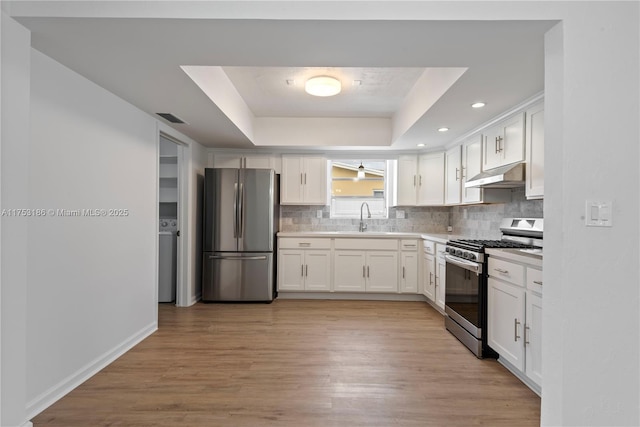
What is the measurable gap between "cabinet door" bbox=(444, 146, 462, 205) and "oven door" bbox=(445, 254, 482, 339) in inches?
38.5

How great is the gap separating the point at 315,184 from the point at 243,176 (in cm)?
102

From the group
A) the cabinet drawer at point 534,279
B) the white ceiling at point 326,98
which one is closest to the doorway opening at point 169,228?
the white ceiling at point 326,98

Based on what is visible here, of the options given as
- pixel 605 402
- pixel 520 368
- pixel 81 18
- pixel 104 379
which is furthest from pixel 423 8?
pixel 104 379

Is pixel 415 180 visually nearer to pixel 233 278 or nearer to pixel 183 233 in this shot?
pixel 233 278

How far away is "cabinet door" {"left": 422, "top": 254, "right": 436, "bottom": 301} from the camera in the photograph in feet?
12.9

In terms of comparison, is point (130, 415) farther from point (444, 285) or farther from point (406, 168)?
point (406, 168)

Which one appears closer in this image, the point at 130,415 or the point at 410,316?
the point at 130,415

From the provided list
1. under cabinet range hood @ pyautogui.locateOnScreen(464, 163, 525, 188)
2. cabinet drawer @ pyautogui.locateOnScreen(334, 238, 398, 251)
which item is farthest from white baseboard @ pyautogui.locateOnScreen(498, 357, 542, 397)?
cabinet drawer @ pyautogui.locateOnScreen(334, 238, 398, 251)

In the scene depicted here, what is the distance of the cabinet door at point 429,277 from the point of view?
3.92 m

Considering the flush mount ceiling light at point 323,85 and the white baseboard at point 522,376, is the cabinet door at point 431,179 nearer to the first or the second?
the flush mount ceiling light at point 323,85

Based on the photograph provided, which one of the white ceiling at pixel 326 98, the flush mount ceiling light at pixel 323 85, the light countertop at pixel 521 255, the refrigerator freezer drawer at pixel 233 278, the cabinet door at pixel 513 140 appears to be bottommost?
the refrigerator freezer drawer at pixel 233 278

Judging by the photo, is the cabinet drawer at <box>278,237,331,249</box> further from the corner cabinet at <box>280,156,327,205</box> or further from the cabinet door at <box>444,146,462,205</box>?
the cabinet door at <box>444,146,462,205</box>

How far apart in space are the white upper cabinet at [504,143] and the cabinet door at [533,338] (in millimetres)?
1196

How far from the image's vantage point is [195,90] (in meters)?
2.45
